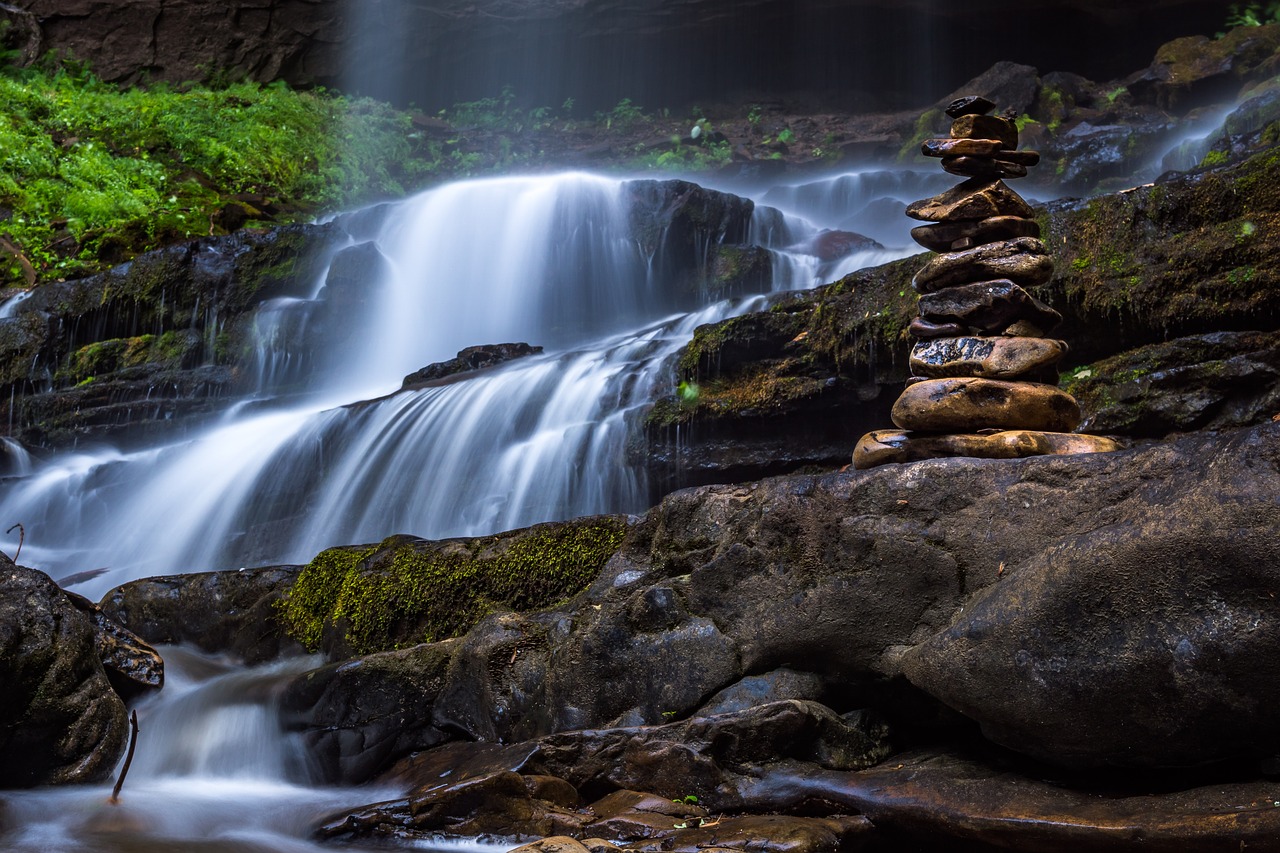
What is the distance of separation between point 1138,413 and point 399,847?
16.9 feet

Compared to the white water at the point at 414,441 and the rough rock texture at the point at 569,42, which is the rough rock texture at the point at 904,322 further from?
the rough rock texture at the point at 569,42

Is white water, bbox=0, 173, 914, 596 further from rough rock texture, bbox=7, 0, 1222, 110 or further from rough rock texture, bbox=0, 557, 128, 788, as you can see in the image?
rough rock texture, bbox=7, 0, 1222, 110

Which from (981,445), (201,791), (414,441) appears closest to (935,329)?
(981,445)

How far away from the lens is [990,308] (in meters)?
4.52

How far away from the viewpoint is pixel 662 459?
27.8 feet

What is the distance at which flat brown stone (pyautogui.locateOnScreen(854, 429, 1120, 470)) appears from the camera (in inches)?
160

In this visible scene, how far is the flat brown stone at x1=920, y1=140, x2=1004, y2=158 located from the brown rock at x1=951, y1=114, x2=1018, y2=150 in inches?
1.8

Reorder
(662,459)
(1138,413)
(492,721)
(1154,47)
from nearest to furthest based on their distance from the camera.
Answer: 1. (492,721)
2. (1138,413)
3. (662,459)
4. (1154,47)

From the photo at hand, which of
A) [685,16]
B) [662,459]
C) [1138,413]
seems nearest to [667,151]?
[685,16]

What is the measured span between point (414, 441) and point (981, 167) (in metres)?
6.69

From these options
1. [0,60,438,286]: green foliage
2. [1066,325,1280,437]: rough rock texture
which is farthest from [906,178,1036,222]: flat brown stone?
[0,60,438,286]: green foliage

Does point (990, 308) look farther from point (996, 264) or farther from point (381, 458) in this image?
point (381, 458)

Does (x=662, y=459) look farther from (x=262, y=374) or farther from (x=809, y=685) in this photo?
(x=262, y=374)

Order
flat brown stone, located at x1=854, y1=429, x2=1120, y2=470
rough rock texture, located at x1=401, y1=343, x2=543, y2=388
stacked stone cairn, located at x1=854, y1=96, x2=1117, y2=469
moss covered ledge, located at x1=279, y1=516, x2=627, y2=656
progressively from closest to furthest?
flat brown stone, located at x1=854, y1=429, x2=1120, y2=470, stacked stone cairn, located at x1=854, y1=96, x2=1117, y2=469, moss covered ledge, located at x1=279, y1=516, x2=627, y2=656, rough rock texture, located at x1=401, y1=343, x2=543, y2=388
